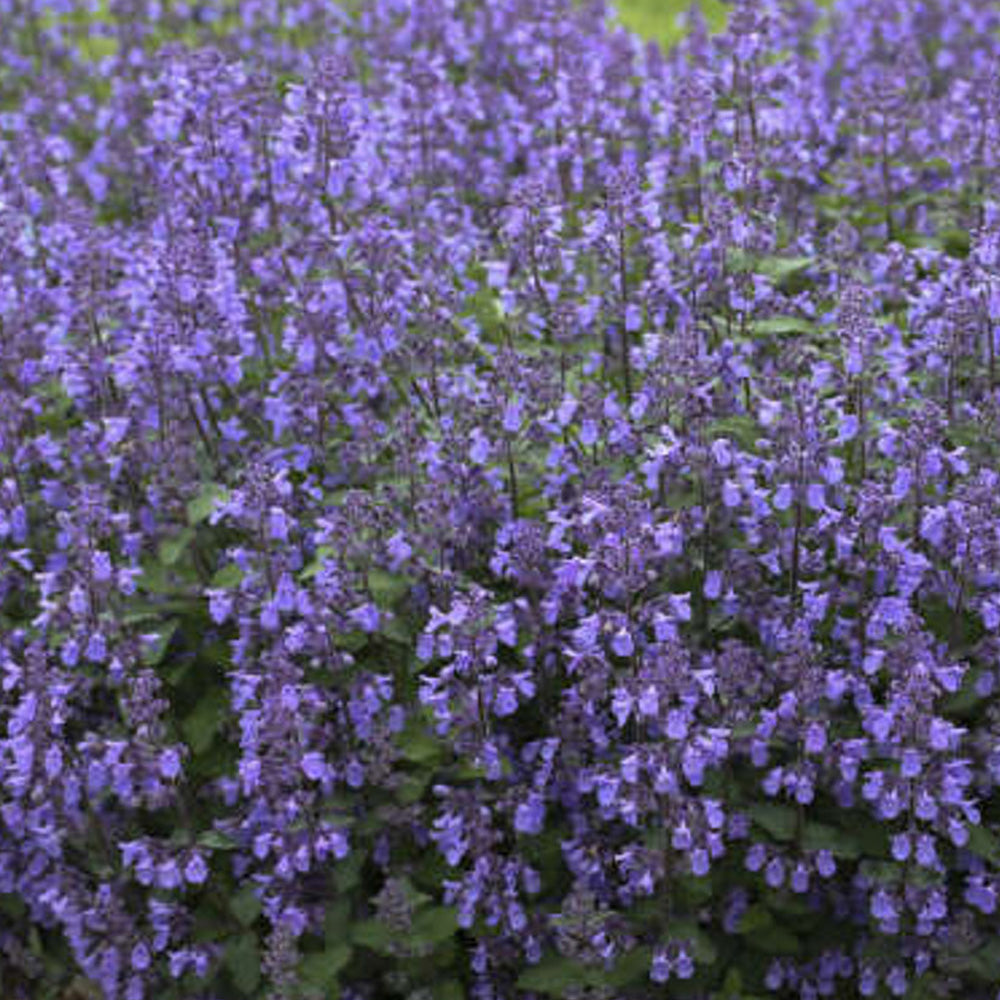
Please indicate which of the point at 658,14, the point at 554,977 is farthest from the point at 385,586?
A: the point at 658,14

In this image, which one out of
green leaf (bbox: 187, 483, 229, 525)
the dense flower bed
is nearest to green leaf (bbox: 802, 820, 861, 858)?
the dense flower bed

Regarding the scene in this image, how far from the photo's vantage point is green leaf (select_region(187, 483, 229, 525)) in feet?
18.0

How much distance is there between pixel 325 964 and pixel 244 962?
440 mm

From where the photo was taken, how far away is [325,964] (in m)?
5.26

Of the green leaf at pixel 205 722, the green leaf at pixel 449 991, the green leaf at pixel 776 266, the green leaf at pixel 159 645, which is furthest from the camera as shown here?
the green leaf at pixel 776 266

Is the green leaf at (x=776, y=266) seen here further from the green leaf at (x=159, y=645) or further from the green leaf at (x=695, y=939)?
the green leaf at (x=159, y=645)

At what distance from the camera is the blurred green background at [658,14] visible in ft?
49.1

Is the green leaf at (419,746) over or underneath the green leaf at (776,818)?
over

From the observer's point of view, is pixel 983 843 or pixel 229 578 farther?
pixel 229 578

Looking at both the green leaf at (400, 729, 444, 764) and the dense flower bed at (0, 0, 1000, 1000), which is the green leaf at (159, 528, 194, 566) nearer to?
the dense flower bed at (0, 0, 1000, 1000)

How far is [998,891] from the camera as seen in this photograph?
520 centimetres

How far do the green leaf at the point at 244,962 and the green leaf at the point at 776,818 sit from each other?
1.82 metres

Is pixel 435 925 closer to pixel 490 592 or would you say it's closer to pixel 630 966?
pixel 630 966

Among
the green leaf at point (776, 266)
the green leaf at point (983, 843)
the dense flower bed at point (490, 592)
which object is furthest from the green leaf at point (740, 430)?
the green leaf at point (983, 843)
